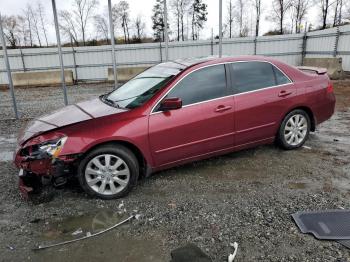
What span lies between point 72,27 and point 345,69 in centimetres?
3408

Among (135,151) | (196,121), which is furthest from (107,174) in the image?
(196,121)

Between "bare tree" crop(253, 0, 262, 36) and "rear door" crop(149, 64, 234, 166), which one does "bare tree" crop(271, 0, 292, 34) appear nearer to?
"bare tree" crop(253, 0, 262, 36)

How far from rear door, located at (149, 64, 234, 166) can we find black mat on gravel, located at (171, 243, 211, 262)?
141cm

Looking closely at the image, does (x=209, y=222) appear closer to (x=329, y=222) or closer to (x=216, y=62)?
(x=329, y=222)

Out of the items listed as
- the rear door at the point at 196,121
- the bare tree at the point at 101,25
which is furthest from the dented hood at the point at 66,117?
the bare tree at the point at 101,25

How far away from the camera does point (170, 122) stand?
3926mm

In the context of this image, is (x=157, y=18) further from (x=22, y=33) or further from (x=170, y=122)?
(x=170, y=122)

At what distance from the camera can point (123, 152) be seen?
3.73 m

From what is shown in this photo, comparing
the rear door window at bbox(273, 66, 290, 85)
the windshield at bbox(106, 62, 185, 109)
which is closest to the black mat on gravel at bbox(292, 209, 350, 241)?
the rear door window at bbox(273, 66, 290, 85)


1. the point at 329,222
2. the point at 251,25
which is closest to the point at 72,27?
the point at 251,25

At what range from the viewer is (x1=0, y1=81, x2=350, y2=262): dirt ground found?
281 cm

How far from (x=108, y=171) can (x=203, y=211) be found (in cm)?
125

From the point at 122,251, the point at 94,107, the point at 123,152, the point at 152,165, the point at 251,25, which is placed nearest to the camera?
the point at 122,251

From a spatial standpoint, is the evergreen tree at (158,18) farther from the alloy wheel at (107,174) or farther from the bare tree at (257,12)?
the alloy wheel at (107,174)
